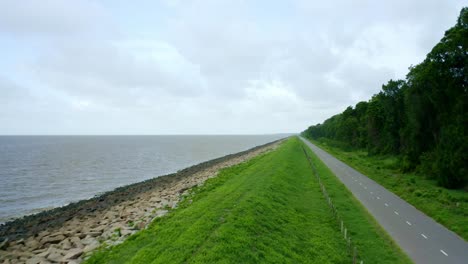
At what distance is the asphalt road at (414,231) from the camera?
61.3 feet

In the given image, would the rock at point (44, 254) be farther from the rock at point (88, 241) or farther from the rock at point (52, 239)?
the rock at point (52, 239)

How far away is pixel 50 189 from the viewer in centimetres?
5256

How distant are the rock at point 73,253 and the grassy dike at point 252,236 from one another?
1500 mm

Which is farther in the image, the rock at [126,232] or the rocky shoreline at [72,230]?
the rock at [126,232]

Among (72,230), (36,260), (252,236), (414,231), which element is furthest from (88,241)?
(414,231)

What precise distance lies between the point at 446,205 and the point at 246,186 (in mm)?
17799

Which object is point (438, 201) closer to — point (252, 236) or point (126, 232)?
point (252, 236)

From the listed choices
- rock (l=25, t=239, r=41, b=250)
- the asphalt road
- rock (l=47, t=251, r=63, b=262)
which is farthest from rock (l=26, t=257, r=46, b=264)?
the asphalt road

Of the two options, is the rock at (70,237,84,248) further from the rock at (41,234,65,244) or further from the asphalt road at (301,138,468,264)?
the asphalt road at (301,138,468,264)

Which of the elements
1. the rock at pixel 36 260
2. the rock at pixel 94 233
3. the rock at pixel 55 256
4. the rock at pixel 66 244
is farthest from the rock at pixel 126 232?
the rock at pixel 36 260

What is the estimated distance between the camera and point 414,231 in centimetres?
2284

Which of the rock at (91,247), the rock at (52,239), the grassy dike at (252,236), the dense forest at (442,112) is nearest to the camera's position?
the grassy dike at (252,236)

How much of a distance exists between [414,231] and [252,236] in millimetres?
11973

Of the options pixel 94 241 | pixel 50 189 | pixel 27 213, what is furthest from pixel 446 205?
pixel 50 189
